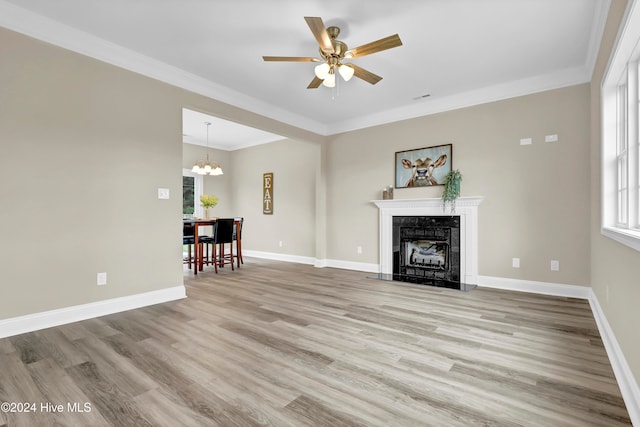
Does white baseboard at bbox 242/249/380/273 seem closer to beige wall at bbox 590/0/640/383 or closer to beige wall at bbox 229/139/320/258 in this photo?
beige wall at bbox 229/139/320/258

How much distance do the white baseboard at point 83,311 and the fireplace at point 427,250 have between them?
10.5ft

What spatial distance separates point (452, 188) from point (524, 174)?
0.88m

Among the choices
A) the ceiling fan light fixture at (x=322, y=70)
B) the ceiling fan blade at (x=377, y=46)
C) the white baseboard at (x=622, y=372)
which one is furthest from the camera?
the ceiling fan light fixture at (x=322, y=70)

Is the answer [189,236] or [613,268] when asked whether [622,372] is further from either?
[189,236]

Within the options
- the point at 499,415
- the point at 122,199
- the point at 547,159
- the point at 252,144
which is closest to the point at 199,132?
the point at 252,144

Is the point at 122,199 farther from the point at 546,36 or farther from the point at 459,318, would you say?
the point at 546,36

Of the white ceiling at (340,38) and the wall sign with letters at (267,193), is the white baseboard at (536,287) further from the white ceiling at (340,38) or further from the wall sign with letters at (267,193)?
the wall sign with letters at (267,193)

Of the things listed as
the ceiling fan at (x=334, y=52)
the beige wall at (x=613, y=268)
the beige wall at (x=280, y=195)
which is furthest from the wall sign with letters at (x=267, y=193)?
the beige wall at (x=613, y=268)

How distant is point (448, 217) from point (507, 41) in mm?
2324

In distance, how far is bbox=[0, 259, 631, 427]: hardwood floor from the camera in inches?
60.8

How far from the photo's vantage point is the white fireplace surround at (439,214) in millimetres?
4395

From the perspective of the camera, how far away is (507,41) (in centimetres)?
315

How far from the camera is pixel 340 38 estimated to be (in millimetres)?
3102

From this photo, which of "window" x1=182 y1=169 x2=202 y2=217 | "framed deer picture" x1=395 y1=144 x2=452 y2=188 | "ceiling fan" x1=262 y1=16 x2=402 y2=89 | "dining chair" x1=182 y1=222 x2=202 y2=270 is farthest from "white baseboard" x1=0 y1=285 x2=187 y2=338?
"window" x1=182 y1=169 x2=202 y2=217
